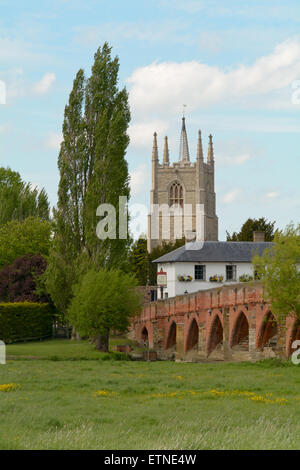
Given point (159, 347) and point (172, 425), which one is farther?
point (159, 347)

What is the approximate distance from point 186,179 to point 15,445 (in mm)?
148155

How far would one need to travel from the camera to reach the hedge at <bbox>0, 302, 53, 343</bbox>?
64.5 m

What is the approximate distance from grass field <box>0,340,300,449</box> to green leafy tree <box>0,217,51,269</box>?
4483 centimetres

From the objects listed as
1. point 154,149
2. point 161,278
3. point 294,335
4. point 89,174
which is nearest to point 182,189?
point 154,149

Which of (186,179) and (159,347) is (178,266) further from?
(186,179)

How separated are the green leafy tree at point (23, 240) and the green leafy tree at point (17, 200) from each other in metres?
7.53

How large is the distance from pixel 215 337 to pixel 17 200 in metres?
43.2

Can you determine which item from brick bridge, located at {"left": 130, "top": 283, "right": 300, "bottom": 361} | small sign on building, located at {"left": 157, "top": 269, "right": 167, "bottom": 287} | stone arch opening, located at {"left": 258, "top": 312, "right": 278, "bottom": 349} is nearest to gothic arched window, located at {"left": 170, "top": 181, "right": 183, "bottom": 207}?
small sign on building, located at {"left": 157, "top": 269, "right": 167, "bottom": 287}

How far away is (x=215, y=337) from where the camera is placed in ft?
174

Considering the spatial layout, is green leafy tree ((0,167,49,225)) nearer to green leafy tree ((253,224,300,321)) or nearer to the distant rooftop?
the distant rooftop

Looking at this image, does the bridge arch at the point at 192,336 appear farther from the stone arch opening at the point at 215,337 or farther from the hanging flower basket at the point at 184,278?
the hanging flower basket at the point at 184,278
